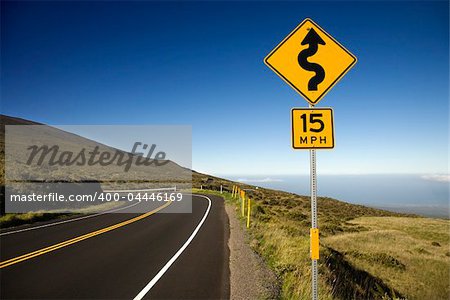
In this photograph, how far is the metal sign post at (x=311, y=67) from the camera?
14.5 ft

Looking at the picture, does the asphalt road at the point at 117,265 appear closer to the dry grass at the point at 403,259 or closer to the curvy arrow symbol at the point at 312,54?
the curvy arrow symbol at the point at 312,54

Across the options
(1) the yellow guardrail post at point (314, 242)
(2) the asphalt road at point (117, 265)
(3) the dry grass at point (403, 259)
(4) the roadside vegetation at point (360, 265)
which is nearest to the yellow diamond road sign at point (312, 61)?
(1) the yellow guardrail post at point (314, 242)

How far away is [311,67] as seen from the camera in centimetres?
471

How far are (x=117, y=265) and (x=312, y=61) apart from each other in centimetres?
649

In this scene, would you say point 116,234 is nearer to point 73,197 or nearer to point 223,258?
point 223,258

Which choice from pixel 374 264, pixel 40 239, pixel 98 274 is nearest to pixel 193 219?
pixel 40 239

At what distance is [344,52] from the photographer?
466 cm

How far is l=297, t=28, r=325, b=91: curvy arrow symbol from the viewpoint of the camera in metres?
4.68

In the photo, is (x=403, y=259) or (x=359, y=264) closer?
(x=359, y=264)

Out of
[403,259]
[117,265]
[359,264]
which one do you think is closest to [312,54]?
[117,265]

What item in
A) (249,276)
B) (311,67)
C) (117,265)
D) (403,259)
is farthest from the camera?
(403,259)

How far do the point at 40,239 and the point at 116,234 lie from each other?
8.22ft

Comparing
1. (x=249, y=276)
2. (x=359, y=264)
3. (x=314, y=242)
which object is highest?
(x=314, y=242)

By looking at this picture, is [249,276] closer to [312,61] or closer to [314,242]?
[314,242]
